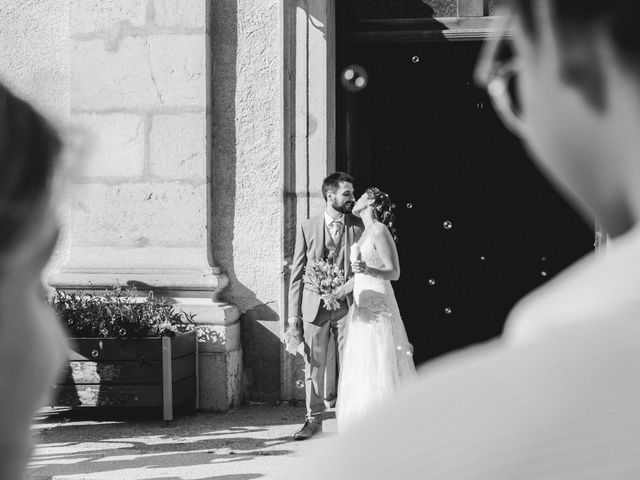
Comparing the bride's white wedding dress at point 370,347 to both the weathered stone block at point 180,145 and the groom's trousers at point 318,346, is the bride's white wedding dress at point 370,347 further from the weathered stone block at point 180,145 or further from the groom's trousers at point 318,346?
the weathered stone block at point 180,145

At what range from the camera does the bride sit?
785cm

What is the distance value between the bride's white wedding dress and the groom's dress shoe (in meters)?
0.49

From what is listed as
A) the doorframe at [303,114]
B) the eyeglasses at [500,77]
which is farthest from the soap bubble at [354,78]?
the eyeglasses at [500,77]

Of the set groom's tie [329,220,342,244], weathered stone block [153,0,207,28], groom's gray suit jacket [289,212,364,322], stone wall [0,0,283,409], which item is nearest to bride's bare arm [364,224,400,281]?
groom's gray suit jacket [289,212,364,322]

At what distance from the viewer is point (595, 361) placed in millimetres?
571

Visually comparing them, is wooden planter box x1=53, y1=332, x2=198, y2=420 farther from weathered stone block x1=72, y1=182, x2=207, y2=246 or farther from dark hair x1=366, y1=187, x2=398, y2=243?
dark hair x1=366, y1=187, x2=398, y2=243

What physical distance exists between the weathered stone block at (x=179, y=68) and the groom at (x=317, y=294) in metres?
2.01

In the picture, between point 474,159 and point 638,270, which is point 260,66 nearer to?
point 474,159

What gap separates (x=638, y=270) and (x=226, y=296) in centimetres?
943

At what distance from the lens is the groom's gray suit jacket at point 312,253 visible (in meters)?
8.37

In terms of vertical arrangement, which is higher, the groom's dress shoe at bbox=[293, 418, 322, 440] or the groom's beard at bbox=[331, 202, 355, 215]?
the groom's beard at bbox=[331, 202, 355, 215]

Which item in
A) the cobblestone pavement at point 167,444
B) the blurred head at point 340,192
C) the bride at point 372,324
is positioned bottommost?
the cobblestone pavement at point 167,444

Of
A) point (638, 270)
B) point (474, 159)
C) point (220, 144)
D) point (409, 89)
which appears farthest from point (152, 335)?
point (638, 270)

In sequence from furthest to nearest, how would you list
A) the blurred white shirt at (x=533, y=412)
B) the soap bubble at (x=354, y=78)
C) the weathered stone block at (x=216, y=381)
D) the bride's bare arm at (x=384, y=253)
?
the soap bubble at (x=354, y=78), the weathered stone block at (x=216, y=381), the bride's bare arm at (x=384, y=253), the blurred white shirt at (x=533, y=412)
